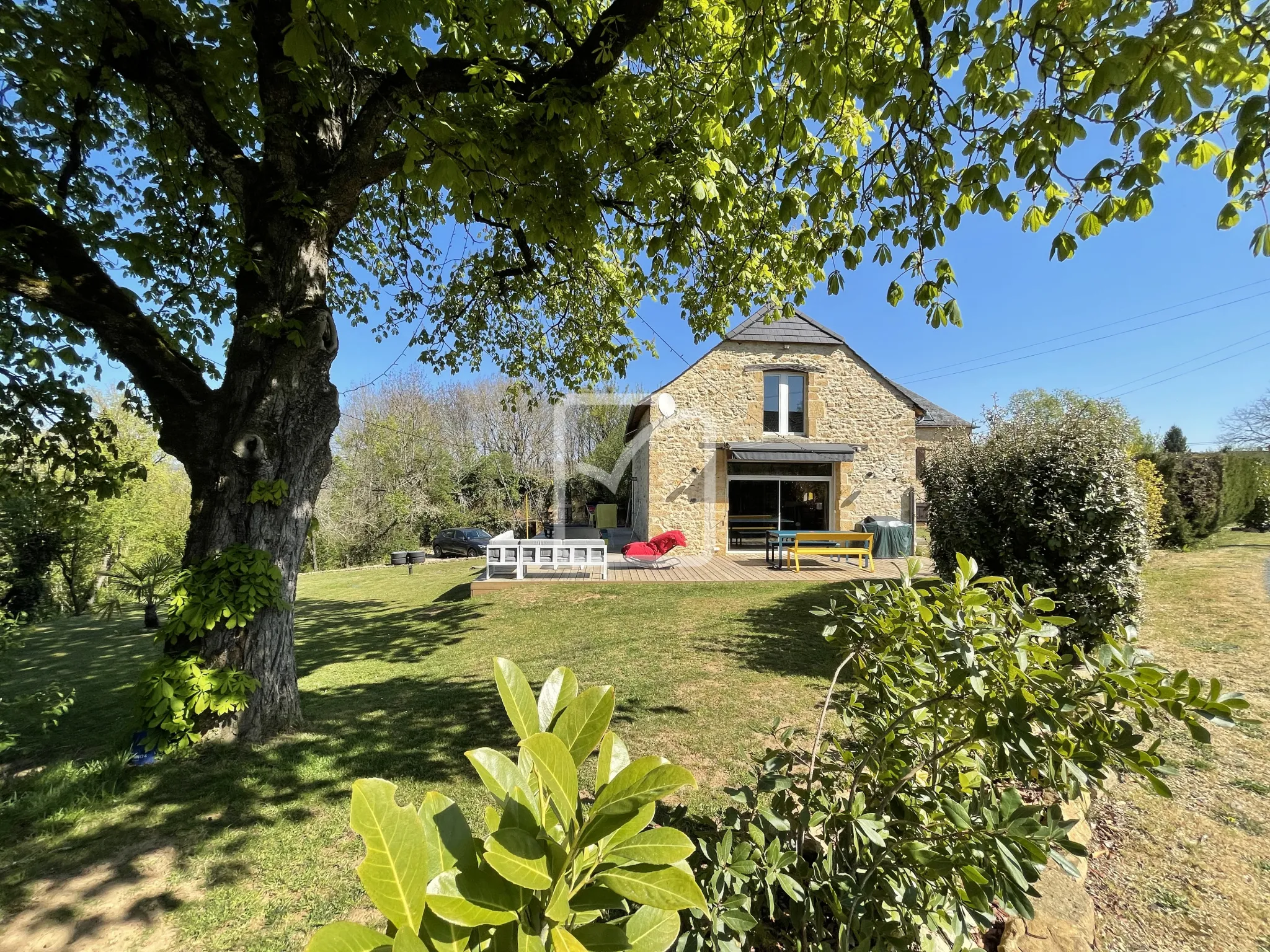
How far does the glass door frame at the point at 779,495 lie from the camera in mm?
15648

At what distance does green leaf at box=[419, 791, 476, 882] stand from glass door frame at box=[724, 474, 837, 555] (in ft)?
49.7

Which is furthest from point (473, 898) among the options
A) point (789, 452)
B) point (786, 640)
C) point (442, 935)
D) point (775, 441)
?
point (775, 441)

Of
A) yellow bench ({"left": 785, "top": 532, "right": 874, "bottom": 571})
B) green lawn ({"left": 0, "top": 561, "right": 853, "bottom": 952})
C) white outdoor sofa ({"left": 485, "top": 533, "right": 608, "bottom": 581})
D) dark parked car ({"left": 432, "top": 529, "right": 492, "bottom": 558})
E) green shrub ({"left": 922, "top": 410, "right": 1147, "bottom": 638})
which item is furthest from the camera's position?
dark parked car ({"left": 432, "top": 529, "right": 492, "bottom": 558})

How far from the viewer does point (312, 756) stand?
3836 mm

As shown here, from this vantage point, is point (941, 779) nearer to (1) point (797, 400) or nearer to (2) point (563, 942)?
(2) point (563, 942)

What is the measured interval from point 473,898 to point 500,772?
0.51 ft

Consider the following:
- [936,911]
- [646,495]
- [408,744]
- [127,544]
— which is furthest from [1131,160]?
[127,544]

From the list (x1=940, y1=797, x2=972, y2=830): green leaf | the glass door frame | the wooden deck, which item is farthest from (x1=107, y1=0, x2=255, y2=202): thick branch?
the glass door frame

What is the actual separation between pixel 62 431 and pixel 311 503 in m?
2.46

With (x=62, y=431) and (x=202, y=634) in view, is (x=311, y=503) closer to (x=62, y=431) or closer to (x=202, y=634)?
(x=202, y=634)

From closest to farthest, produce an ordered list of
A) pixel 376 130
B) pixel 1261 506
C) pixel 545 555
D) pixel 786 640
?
pixel 376 130 → pixel 786 640 → pixel 545 555 → pixel 1261 506

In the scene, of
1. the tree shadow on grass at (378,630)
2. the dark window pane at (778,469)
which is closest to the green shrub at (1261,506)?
the dark window pane at (778,469)

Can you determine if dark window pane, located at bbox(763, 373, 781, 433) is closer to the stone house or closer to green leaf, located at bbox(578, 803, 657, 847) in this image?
the stone house

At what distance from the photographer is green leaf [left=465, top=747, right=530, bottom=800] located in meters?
0.74
